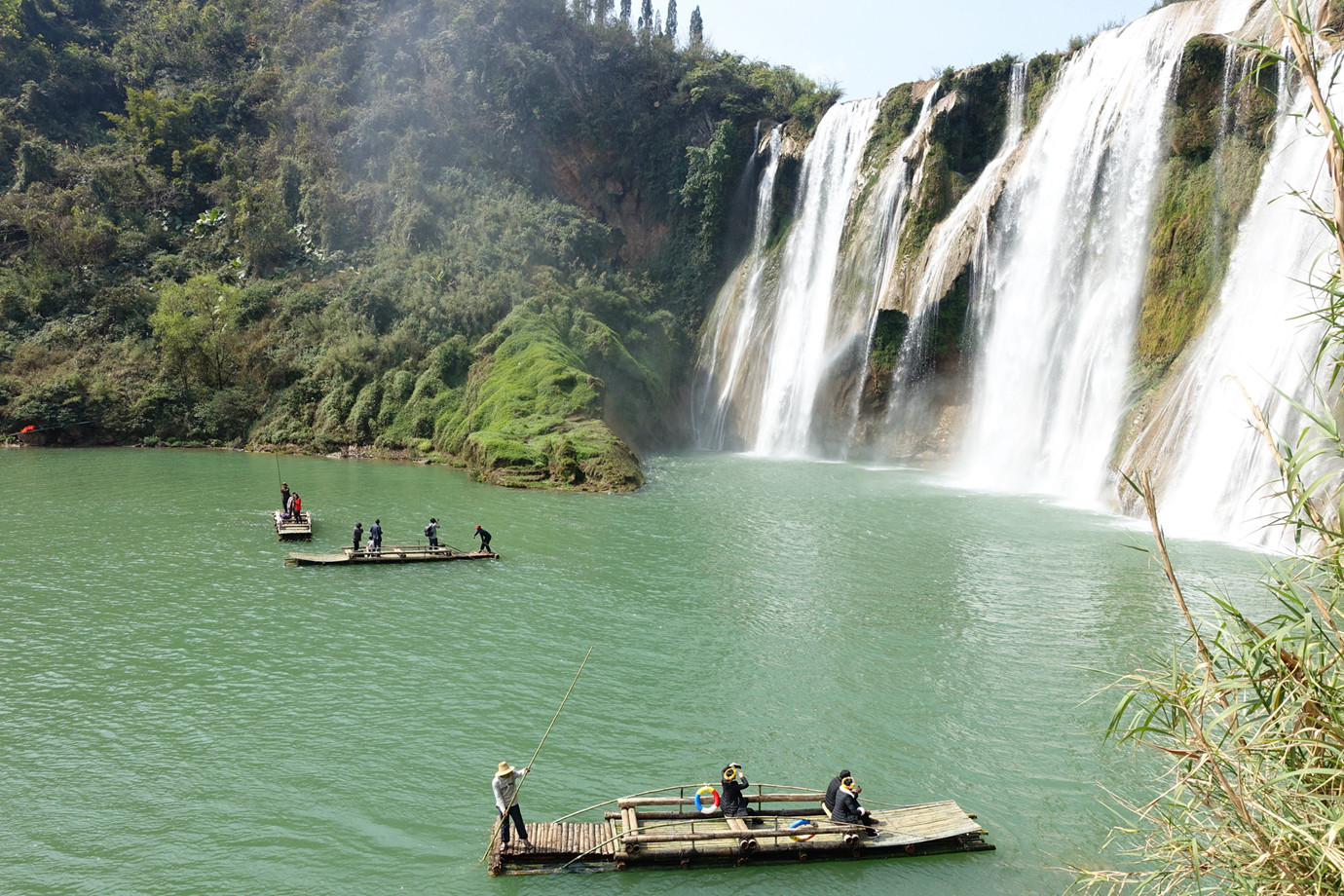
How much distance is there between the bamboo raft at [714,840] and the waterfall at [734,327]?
140 feet

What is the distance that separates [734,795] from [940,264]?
124 ft

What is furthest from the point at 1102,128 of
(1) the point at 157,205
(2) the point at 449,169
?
(1) the point at 157,205

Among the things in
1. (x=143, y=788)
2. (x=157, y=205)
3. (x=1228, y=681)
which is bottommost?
(x=143, y=788)

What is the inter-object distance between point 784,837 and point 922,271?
126ft

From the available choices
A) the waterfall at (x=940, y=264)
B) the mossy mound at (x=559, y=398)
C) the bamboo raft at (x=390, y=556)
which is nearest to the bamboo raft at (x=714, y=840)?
the bamboo raft at (x=390, y=556)

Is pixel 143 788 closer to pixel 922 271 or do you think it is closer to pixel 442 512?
pixel 442 512

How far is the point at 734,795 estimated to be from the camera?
1082 centimetres

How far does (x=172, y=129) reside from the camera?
68.2m

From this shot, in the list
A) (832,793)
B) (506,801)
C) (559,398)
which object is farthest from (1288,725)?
(559,398)

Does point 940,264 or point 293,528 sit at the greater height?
point 940,264

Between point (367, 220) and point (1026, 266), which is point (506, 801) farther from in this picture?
point (367, 220)

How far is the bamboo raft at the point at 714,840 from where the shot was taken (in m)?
10.2

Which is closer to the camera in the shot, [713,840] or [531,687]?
[713,840]

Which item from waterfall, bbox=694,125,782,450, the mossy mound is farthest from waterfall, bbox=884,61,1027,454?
the mossy mound
